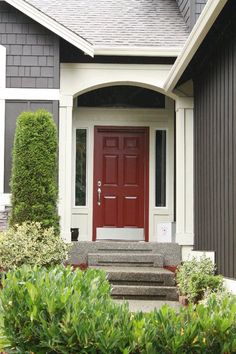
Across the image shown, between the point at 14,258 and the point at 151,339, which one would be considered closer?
the point at 151,339

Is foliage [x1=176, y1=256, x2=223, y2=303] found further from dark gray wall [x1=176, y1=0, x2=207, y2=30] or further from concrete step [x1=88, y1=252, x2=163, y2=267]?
dark gray wall [x1=176, y1=0, x2=207, y2=30]

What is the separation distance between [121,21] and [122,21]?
20 millimetres

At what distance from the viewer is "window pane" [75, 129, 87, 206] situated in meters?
12.5

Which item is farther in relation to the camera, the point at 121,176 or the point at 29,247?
the point at 121,176

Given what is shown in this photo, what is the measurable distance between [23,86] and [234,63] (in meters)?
3.96

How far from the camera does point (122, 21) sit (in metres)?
12.3

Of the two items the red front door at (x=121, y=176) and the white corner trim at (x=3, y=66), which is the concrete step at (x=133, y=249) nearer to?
the red front door at (x=121, y=176)

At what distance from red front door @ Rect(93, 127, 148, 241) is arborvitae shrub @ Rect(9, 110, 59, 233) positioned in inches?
105

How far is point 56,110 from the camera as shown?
35.1ft

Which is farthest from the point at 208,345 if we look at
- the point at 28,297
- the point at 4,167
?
the point at 4,167

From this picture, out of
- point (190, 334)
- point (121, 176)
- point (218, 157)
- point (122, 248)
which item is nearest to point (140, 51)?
point (121, 176)

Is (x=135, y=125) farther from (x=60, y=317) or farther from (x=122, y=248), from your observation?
(x=60, y=317)

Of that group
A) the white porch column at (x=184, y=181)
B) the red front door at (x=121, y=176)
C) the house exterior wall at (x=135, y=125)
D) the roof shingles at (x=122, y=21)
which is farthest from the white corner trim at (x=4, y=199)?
the roof shingles at (x=122, y=21)

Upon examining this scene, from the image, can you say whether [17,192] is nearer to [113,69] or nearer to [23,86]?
[23,86]
